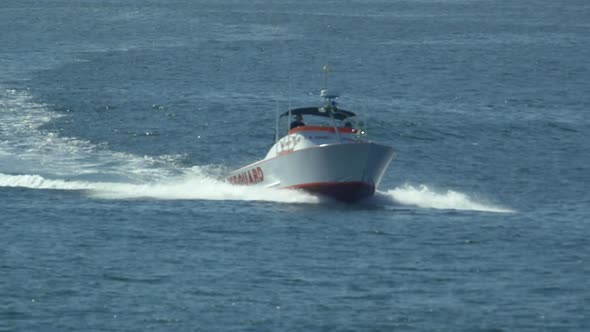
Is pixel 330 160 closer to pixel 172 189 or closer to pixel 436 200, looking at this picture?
pixel 436 200

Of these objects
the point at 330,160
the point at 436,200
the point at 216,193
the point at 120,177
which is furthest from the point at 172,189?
the point at 436,200

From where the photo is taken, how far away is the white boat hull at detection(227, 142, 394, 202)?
5003 centimetres

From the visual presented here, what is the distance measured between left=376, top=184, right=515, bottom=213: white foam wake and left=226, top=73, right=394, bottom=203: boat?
6.12 ft

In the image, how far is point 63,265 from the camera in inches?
1663

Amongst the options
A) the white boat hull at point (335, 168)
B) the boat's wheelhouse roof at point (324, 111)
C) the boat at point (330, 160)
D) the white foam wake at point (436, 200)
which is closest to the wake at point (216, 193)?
the white foam wake at point (436, 200)

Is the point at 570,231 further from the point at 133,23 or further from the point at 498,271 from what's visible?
the point at 133,23

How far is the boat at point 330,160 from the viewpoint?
164ft

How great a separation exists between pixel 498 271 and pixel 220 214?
45.4 ft

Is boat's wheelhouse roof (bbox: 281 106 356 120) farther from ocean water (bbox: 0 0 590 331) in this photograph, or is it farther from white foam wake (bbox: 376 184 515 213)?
white foam wake (bbox: 376 184 515 213)

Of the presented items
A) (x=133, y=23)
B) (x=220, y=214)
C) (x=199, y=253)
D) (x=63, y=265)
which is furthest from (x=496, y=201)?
(x=133, y=23)

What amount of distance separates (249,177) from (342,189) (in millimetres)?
5099

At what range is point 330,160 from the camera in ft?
165

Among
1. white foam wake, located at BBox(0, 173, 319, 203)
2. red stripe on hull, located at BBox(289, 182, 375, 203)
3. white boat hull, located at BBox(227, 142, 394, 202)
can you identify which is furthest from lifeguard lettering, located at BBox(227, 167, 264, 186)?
red stripe on hull, located at BBox(289, 182, 375, 203)

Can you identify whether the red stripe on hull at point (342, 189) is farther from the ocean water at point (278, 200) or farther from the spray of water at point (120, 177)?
the spray of water at point (120, 177)
